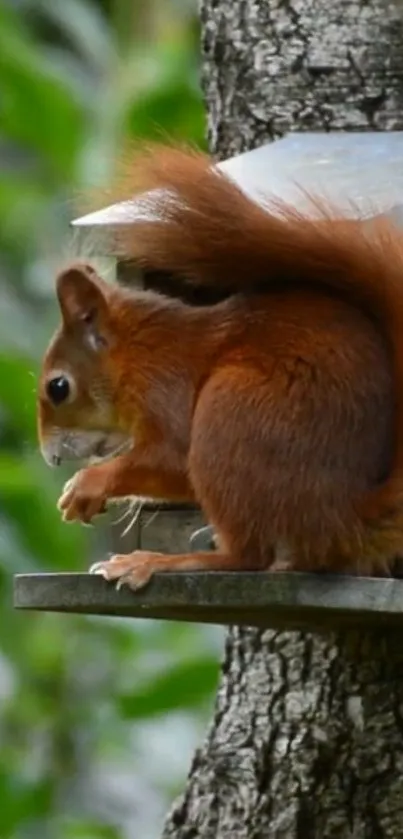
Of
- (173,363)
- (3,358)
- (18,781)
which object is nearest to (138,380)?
(173,363)

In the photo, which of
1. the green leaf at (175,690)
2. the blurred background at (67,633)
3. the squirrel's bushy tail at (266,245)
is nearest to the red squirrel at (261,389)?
the squirrel's bushy tail at (266,245)

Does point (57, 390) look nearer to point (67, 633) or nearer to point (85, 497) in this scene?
point (85, 497)

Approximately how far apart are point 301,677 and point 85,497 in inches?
23.6

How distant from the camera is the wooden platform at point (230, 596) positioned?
203cm

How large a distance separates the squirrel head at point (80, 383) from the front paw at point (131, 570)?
5.0 inches

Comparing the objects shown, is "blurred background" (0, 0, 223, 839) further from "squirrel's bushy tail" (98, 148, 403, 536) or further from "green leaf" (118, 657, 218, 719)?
"squirrel's bushy tail" (98, 148, 403, 536)

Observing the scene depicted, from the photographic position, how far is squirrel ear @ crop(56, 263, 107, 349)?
7.22 ft

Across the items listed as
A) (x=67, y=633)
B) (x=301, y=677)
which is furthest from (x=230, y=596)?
(x=67, y=633)

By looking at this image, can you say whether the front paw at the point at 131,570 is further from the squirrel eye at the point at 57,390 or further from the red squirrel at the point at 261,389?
the squirrel eye at the point at 57,390

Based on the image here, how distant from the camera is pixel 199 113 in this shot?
3246 millimetres

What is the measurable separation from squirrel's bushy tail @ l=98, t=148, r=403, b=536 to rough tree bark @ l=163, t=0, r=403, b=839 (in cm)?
58

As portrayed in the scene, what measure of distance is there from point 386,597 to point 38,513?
0.88 metres

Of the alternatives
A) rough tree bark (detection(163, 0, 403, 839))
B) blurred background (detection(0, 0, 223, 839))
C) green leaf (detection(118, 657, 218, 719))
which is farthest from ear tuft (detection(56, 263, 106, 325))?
green leaf (detection(118, 657, 218, 719))

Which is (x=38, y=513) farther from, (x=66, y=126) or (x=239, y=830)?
(x=66, y=126)
